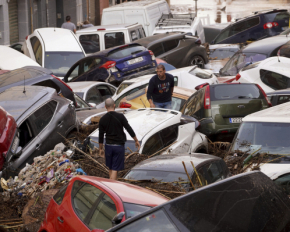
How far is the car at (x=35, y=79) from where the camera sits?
10.9 metres

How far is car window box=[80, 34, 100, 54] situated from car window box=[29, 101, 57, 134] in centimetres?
943

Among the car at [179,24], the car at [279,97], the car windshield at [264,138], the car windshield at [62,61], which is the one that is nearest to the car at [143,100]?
the car at [279,97]

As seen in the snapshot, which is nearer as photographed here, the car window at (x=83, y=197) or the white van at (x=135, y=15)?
the car window at (x=83, y=197)

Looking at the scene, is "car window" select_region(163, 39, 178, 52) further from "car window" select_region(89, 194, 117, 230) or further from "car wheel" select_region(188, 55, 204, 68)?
"car window" select_region(89, 194, 117, 230)

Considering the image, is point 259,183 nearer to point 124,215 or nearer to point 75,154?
point 124,215

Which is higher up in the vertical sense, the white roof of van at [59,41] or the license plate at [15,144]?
the white roof of van at [59,41]

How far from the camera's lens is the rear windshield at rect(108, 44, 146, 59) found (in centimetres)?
1528

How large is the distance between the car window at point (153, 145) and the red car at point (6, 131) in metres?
2.14

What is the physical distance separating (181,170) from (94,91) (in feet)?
27.1

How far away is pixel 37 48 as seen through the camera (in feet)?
55.4

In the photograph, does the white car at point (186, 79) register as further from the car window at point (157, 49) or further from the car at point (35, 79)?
the car window at point (157, 49)

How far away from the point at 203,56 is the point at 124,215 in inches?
580

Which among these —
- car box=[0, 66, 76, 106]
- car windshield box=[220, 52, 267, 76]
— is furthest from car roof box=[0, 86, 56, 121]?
car windshield box=[220, 52, 267, 76]

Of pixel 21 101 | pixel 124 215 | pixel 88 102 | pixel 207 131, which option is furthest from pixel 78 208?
pixel 88 102
